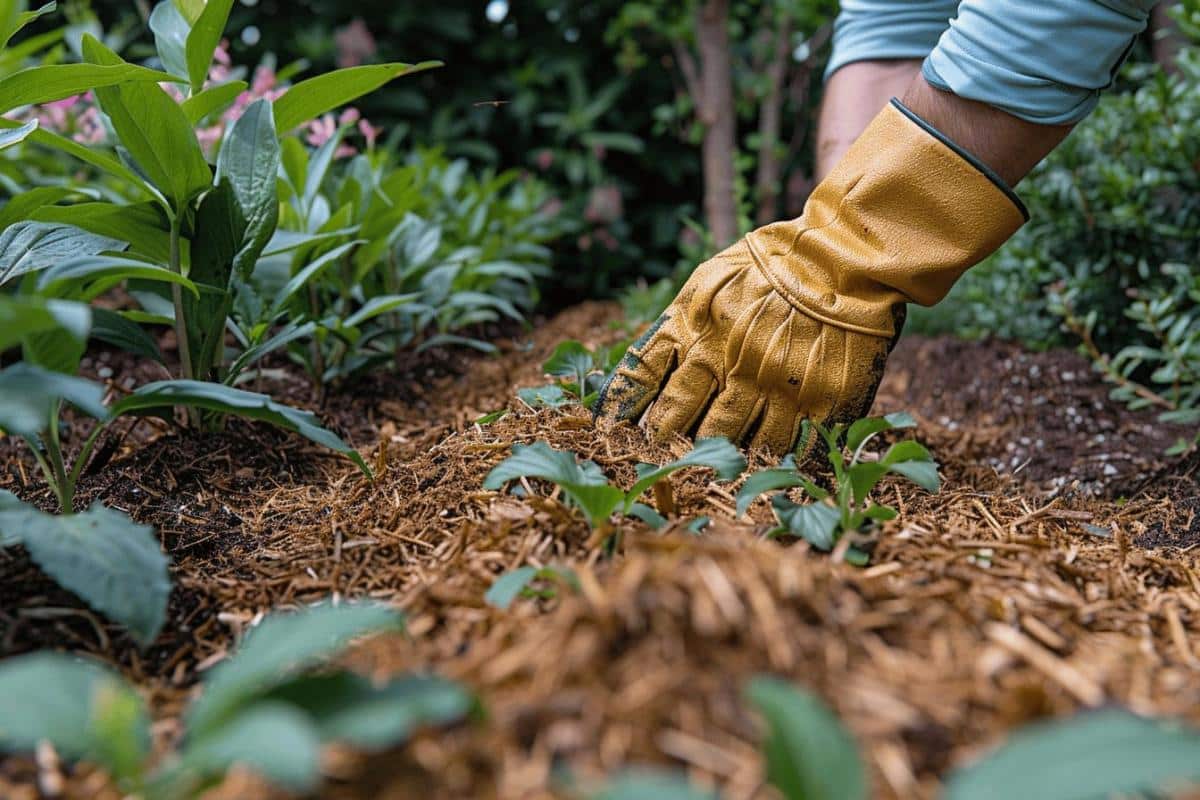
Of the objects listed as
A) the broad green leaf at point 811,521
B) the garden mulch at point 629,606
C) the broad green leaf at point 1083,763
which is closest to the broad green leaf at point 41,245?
the garden mulch at point 629,606

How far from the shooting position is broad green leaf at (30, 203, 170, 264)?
137cm

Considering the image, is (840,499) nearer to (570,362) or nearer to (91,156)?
(570,362)

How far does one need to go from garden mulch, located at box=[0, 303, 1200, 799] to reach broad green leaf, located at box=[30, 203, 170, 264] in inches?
13.5

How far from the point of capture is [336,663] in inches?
32.3

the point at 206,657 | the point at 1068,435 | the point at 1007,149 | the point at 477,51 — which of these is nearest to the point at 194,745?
the point at 206,657

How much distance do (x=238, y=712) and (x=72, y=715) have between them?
4.3 inches

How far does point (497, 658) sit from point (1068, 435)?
1.96 metres

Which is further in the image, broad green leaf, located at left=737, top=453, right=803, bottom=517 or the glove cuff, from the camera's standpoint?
the glove cuff

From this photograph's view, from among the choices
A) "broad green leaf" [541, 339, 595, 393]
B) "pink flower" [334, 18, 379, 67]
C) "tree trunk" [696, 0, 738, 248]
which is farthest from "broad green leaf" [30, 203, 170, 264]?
"pink flower" [334, 18, 379, 67]

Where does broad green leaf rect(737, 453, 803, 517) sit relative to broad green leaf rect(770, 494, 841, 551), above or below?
above

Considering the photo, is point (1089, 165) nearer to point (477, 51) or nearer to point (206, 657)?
point (206, 657)

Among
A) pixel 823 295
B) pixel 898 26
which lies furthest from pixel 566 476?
pixel 898 26

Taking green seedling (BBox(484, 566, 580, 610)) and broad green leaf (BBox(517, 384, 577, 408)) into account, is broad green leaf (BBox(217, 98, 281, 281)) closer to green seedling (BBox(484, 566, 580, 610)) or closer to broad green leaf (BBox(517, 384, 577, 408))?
broad green leaf (BBox(517, 384, 577, 408))

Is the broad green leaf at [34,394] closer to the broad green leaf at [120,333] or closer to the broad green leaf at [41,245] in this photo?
the broad green leaf at [41,245]
